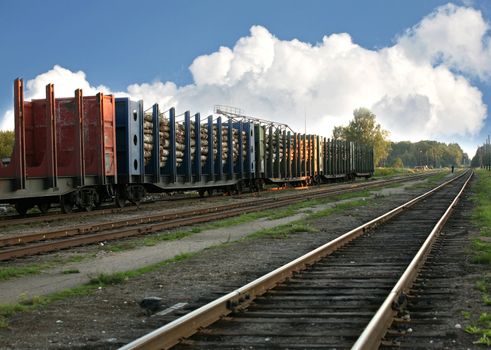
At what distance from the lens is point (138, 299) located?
649cm

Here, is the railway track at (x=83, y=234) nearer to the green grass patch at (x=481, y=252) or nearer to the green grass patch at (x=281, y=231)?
the green grass patch at (x=281, y=231)

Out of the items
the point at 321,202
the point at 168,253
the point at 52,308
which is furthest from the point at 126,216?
the point at 52,308

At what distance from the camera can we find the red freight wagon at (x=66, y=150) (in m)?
16.4

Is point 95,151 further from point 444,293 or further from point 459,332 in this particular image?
point 459,332

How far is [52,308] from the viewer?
613 centimetres

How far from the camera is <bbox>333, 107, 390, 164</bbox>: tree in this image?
120750mm

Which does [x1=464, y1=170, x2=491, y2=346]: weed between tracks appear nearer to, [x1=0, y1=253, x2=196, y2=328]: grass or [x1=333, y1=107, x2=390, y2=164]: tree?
[x1=0, y1=253, x2=196, y2=328]: grass

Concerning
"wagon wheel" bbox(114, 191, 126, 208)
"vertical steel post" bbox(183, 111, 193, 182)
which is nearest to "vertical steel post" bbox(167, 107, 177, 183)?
"vertical steel post" bbox(183, 111, 193, 182)

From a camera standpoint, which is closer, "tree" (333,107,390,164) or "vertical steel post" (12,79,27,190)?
"vertical steel post" (12,79,27,190)

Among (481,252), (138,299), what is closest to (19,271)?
(138,299)

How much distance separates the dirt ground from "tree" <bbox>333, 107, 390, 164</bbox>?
113 m

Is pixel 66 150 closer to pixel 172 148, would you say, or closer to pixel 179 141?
pixel 172 148

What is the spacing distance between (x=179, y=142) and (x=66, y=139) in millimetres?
6520

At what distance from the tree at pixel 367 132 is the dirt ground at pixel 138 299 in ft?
370
